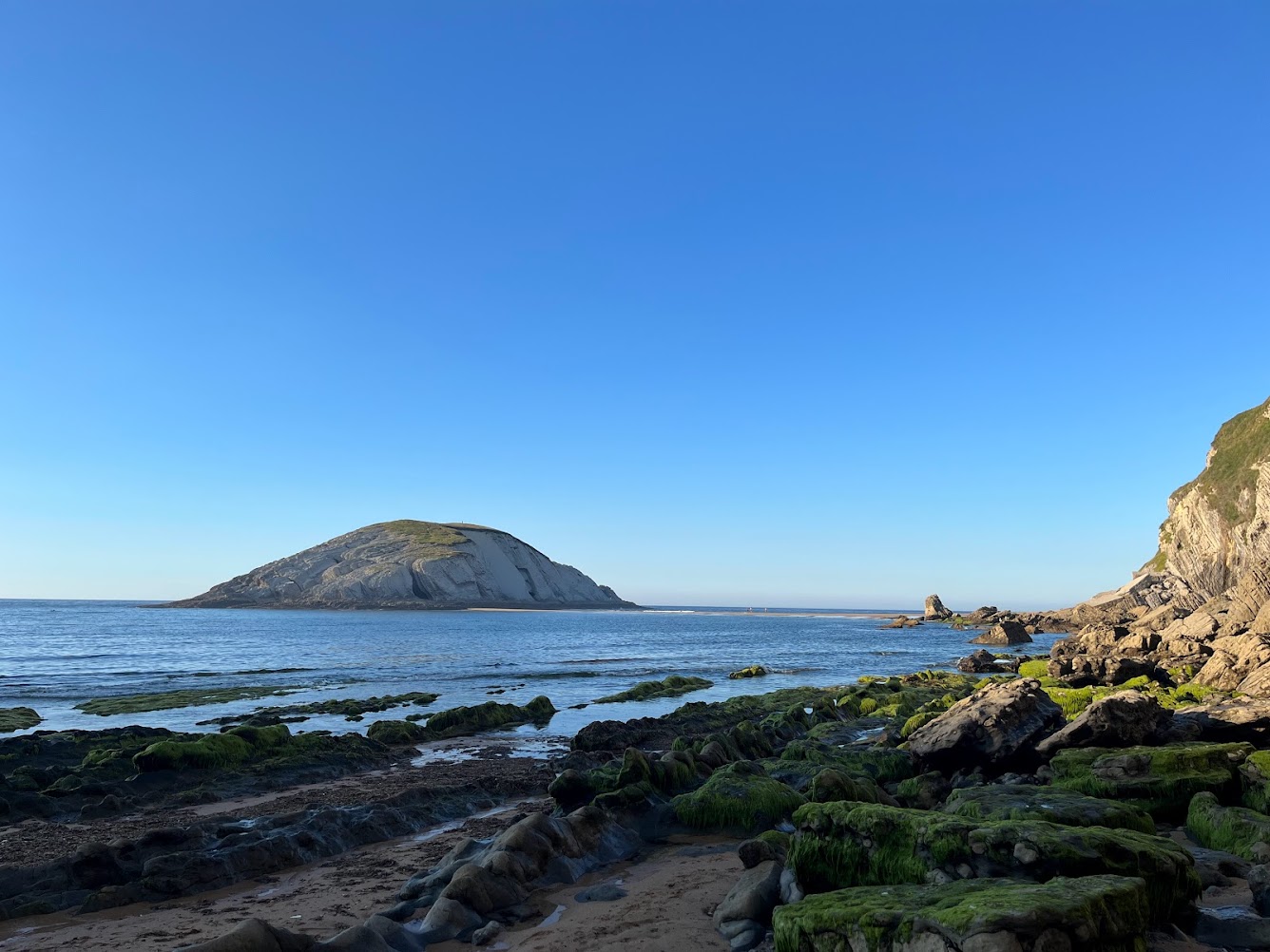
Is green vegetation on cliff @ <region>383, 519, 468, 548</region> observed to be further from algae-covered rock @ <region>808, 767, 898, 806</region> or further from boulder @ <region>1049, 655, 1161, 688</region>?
algae-covered rock @ <region>808, 767, 898, 806</region>

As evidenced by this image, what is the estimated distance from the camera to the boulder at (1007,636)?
2852 inches

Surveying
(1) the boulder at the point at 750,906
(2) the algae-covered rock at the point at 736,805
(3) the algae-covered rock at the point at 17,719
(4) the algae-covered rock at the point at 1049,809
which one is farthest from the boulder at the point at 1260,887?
(3) the algae-covered rock at the point at 17,719

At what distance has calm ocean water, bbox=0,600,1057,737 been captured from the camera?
33.8m

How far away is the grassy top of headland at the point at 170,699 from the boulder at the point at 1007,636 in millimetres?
63253

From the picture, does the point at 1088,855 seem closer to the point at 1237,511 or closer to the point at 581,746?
the point at 581,746

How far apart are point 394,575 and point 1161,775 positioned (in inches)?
6346

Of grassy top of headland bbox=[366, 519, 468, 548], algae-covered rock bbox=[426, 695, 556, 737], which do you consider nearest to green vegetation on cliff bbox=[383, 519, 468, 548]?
grassy top of headland bbox=[366, 519, 468, 548]

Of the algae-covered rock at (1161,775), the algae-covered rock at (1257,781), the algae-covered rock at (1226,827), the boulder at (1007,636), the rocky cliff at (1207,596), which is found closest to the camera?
the algae-covered rock at (1226,827)

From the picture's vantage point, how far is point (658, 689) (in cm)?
3744

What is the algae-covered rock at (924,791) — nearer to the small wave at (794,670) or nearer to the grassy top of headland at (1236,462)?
the small wave at (794,670)

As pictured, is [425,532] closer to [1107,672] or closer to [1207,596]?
[1207,596]

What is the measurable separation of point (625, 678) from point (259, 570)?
159 m

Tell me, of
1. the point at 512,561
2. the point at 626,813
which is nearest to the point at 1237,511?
the point at 626,813

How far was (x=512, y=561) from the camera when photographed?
19000 centimetres
